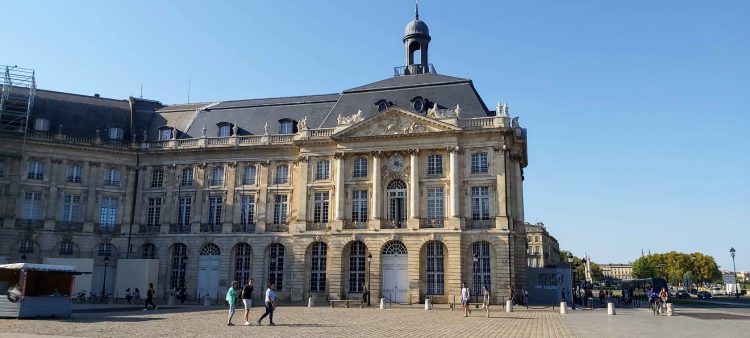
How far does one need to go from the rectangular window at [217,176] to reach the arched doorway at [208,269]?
5.00 metres

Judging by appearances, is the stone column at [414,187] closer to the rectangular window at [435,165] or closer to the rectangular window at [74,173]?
the rectangular window at [435,165]

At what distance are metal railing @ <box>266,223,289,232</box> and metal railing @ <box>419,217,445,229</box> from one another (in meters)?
10.9

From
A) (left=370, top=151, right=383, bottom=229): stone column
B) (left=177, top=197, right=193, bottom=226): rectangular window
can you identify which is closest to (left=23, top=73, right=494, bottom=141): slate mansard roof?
(left=370, top=151, right=383, bottom=229): stone column

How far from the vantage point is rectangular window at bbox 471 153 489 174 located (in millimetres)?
42562

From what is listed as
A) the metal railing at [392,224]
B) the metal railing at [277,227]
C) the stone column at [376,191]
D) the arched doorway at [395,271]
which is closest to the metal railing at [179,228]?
the metal railing at [277,227]

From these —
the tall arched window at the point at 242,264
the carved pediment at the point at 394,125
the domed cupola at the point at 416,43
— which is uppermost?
the domed cupola at the point at 416,43

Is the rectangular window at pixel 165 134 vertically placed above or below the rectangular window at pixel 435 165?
above

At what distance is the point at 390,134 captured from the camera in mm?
43844

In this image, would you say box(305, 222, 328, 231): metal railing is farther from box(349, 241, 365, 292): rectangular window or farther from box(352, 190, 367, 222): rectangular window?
box(349, 241, 365, 292): rectangular window

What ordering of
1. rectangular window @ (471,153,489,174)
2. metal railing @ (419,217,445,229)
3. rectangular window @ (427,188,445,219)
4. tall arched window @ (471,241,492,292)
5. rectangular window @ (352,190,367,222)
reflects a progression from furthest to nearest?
rectangular window @ (352,190,367,222) < rectangular window @ (427,188,445,219) < rectangular window @ (471,153,489,174) < metal railing @ (419,217,445,229) < tall arched window @ (471,241,492,292)

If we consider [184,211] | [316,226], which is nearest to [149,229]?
[184,211]

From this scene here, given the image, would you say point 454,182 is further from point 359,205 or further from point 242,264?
point 242,264

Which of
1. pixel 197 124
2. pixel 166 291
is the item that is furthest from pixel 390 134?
pixel 166 291

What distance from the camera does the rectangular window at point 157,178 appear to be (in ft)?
164
